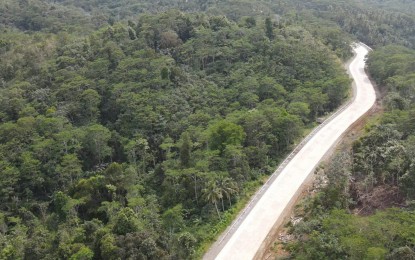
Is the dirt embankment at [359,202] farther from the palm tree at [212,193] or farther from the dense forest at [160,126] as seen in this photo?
the palm tree at [212,193]

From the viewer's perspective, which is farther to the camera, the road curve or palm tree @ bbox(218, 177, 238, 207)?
palm tree @ bbox(218, 177, 238, 207)

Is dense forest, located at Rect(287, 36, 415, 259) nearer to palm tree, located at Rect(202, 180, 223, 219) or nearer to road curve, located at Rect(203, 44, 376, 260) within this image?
road curve, located at Rect(203, 44, 376, 260)

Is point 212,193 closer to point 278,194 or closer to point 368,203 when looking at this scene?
point 278,194

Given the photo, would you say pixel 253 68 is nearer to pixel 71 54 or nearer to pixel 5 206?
pixel 71 54

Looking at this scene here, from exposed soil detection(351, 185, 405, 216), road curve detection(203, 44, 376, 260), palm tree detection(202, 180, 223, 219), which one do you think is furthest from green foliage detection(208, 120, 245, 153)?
exposed soil detection(351, 185, 405, 216)

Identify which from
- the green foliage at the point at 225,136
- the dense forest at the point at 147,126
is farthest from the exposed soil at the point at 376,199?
the green foliage at the point at 225,136

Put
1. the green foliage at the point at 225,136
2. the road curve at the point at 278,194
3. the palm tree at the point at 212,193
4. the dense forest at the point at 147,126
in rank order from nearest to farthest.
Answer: the road curve at the point at 278,194
the dense forest at the point at 147,126
the palm tree at the point at 212,193
the green foliage at the point at 225,136
